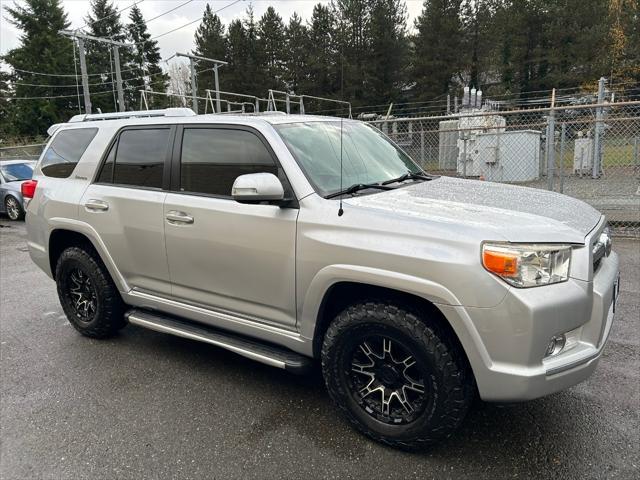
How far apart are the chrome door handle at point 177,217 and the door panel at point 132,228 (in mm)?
90

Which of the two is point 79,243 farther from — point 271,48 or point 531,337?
point 271,48

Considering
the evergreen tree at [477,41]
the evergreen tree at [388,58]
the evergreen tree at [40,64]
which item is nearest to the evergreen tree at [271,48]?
the evergreen tree at [388,58]

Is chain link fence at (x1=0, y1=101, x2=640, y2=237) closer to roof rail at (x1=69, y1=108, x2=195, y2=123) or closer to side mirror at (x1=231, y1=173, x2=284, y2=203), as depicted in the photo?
roof rail at (x1=69, y1=108, x2=195, y2=123)

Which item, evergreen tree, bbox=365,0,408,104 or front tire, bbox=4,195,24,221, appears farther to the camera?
evergreen tree, bbox=365,0,408,104

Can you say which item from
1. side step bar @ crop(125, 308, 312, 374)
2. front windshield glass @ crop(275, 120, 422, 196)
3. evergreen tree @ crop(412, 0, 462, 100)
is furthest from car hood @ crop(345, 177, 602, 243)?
evergreen tree @ crop(412, 0, 462, 100)

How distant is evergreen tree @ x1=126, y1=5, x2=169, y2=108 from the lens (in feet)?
165

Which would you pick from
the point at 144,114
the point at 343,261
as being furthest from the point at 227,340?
the point at 144,114

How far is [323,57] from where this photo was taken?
130ft

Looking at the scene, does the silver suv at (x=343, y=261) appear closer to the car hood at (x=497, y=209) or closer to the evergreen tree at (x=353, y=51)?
the car hood at (x=497, y=209)

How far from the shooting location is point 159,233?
357 centimetres

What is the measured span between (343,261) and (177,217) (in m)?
1.39

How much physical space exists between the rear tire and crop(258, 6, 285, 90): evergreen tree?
43.0m

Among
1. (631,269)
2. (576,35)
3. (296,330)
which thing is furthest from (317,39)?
(296,330)

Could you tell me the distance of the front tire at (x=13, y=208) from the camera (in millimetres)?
12297
